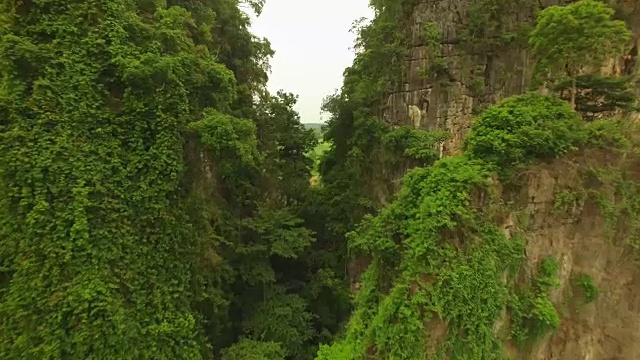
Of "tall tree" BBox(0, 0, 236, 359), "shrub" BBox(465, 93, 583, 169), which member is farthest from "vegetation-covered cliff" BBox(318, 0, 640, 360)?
"tall tree" BBox(0, 0, 236, 359)

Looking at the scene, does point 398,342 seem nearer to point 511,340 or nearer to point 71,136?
point 511,340

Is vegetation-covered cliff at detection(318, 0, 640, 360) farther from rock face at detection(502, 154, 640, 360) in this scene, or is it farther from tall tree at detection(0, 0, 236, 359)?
tall tree at detection(0, 0, 236, 359)

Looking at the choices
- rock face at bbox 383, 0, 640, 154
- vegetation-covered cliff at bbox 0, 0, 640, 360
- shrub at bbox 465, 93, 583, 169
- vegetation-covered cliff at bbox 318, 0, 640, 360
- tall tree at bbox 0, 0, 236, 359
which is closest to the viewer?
vegetation-covered cliff at bbox 318, 0, 640, 360

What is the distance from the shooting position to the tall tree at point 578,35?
30.2 feet

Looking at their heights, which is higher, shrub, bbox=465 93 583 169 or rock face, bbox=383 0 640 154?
rock face, bbox=383 0 640 154

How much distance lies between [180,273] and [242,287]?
3.48 meters

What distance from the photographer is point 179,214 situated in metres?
11.0

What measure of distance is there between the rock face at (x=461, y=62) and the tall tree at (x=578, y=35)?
4322 mm

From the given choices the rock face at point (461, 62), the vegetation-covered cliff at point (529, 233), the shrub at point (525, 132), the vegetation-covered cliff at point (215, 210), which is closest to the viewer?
the vegetation-covered cliff at point (529, 233)

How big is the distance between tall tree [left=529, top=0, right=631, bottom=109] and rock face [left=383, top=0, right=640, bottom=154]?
432 cm

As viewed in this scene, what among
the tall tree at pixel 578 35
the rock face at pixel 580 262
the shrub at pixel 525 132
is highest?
the tall tree at pixel 578 35

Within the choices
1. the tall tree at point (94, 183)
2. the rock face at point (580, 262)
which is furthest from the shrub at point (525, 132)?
the tall tree at point (94, 183)

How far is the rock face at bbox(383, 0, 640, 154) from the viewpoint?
1434 centimetres

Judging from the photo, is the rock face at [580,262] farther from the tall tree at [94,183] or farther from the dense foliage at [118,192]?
the tall tree at [94,183]
